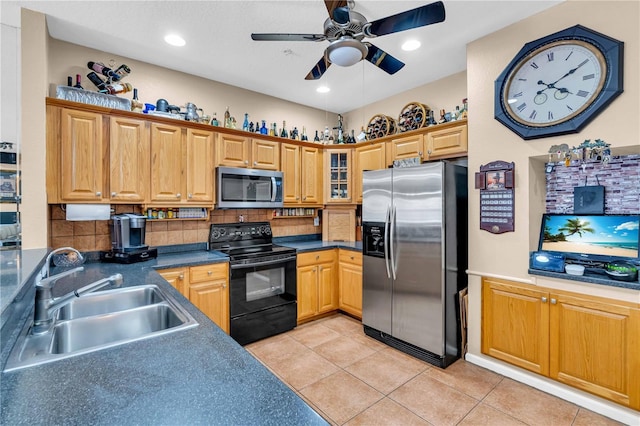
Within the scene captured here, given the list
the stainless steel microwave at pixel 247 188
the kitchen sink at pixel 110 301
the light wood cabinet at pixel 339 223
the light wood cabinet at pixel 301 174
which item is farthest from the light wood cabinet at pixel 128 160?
the light wood cabinet at pixel 339 223

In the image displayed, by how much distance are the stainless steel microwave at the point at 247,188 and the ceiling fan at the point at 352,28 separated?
1611mm

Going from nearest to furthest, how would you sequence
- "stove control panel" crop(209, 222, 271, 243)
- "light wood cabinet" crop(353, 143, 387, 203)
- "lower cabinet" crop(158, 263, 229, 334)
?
"lower cabinet" crop(158, 263, 229, 334) → "stove control panel" crop(209, 222, 271, 243) → "light wood cabinet" crop(353, 143, 387, 203)

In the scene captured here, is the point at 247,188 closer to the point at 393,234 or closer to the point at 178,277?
the point at 178,277

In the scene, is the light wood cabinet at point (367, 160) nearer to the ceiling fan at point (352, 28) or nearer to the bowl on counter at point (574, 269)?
the ceiling fan at point (352, 28)

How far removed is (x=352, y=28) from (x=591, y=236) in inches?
91.7

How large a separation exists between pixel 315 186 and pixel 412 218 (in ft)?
5.23

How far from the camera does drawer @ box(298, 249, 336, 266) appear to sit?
3504 millimetres

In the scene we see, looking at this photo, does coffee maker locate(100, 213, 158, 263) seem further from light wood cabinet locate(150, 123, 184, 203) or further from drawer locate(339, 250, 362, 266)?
drawer locate(339, 250, 362, 266)

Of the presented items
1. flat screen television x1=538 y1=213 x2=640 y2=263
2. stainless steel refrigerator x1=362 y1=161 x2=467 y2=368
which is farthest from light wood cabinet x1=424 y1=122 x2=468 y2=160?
flat screen television x1=538 y1=213 x2=640 y2=263

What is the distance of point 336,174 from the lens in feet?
13.5

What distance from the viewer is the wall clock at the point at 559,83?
1999 mm

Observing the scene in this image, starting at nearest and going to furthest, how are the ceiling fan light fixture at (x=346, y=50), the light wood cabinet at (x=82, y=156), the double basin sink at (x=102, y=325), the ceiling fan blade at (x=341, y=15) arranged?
the double basin sink at (x=102, y=325)
the ceiling fan blade at (x=341, y=15)
the ceiling fan light fixture at (x=346, y=50)
the light wood cabinet at (x=82, y=156)

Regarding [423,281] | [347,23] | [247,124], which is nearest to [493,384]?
[423,281]

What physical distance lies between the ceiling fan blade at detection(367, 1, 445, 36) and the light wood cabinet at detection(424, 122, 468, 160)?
1411 millimetres
